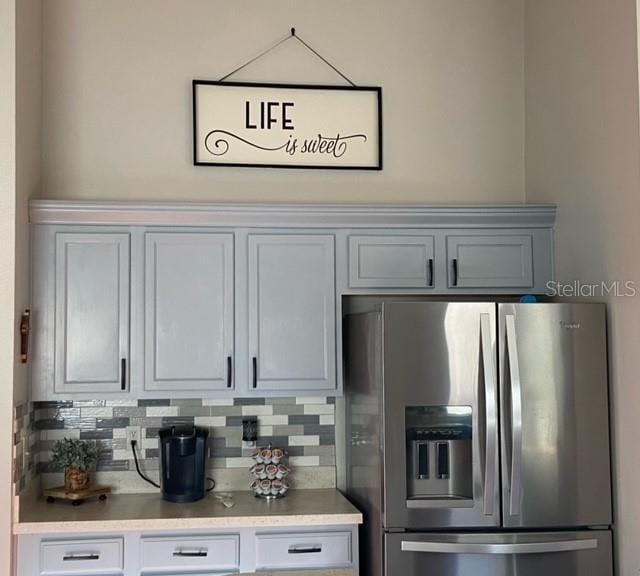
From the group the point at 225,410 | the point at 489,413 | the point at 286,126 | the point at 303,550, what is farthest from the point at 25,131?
the point at 489,413

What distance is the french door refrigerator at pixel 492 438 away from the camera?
118 inches

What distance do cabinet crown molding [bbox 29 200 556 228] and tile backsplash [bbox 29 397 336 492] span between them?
2.82ft

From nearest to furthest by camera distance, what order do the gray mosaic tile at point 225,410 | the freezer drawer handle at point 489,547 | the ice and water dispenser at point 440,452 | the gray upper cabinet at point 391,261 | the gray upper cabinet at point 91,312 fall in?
the freezer drawer handle at point 489,547 < the ice and water dispenser at point 440,452 < the gray upper cabinet at point 91,312 < the gray upper cabinet at point 391,261 < the gray mosaic tile at point 225,410

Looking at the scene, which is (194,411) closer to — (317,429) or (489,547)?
(317,429)

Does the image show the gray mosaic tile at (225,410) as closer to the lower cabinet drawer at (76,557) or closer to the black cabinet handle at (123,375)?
the black cabinet handle at (123,375)

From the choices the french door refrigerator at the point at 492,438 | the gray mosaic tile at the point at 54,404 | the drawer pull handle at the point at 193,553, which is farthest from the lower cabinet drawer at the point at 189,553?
the gray mosaic tile at the point at 54,404

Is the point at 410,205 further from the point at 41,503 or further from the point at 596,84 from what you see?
the point at 41,503

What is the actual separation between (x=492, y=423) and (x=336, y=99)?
178cm

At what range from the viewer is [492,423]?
3.02m

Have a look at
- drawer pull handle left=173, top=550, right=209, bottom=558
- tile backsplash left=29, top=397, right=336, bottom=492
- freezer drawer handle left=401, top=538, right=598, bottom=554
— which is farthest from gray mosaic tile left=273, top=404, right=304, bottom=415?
freezer drawer handle left=401, top=538, right=598, bottom=554

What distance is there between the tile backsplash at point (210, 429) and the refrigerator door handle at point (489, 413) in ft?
3.51

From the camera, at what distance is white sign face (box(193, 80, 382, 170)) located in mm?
3883

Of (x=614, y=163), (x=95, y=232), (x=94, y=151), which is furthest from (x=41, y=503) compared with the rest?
(x=614, y=163)

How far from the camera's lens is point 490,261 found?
12.1 ft
